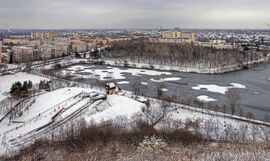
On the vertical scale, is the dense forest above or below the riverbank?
above

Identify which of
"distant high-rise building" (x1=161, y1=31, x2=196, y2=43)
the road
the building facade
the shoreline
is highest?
"distant high-rise building" (x1=161, y1=31, x2=196, y2=43)

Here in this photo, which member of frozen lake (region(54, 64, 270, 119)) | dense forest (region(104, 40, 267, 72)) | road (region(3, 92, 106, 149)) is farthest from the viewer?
dense forest (region(104, 40, 267, 72))

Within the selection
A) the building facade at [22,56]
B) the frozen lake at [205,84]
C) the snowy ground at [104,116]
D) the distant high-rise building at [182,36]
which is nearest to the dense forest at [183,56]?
the frozen lake at [205,84]

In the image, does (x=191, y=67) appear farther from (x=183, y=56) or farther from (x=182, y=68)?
(x=183, y=56)

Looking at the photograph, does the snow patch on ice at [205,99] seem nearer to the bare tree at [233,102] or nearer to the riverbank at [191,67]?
the bare tree at [233,102]

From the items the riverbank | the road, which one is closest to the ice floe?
the riverbank

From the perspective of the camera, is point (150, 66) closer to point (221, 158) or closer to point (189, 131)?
point (189, 131)

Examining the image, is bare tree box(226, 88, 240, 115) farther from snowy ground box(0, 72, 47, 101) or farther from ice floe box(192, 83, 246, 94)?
snowy ground box(0, 72, 47, 101)

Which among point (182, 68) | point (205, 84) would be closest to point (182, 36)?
point (182, 68)
